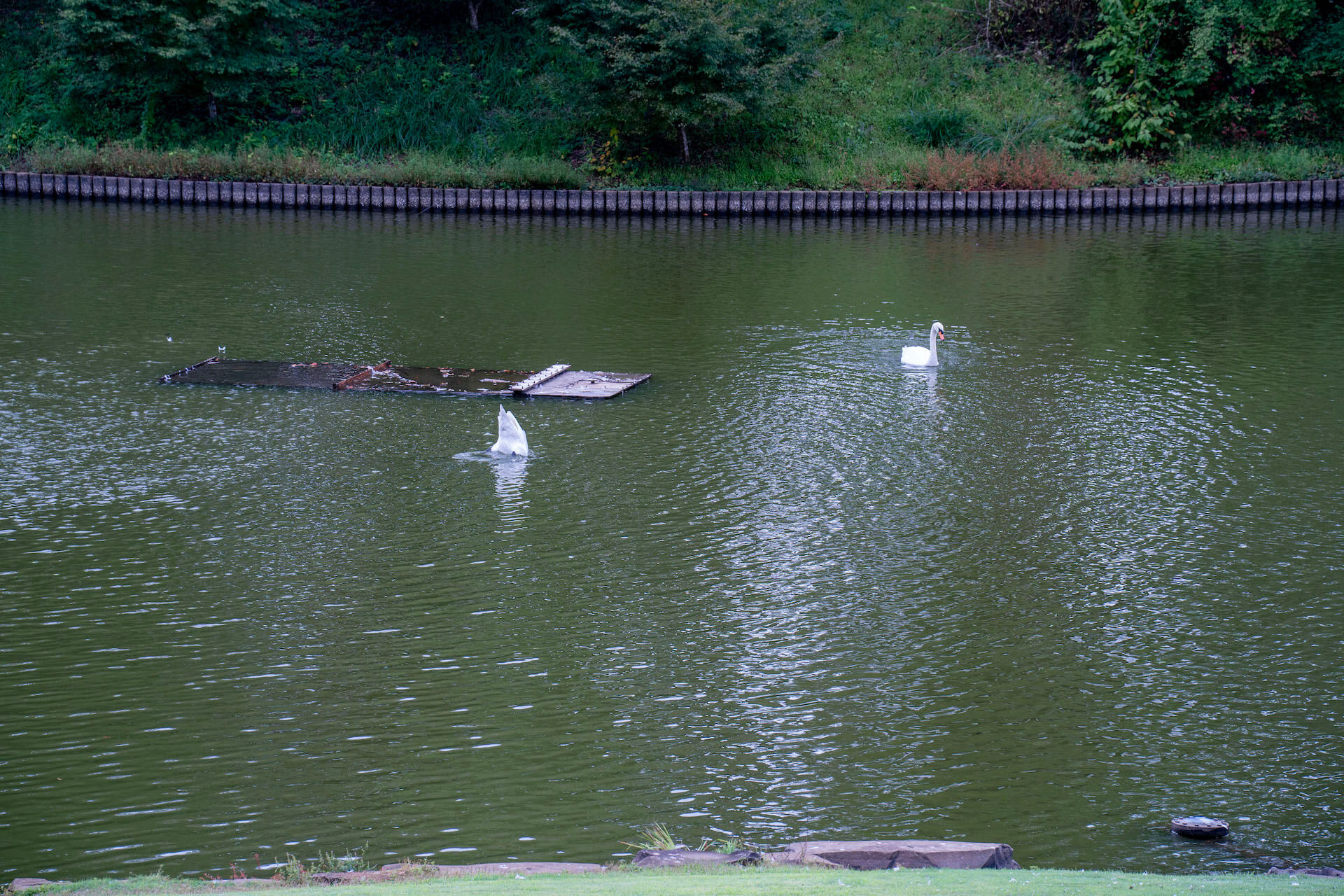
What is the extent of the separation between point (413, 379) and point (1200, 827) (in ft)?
29.8

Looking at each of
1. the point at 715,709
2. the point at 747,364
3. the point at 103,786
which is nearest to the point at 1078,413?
the point at 747,364

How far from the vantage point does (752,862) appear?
4.66 meters

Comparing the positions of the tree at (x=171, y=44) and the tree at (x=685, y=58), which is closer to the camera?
the tree at (x=685, y=58)

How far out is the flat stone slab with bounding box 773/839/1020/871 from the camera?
4664 mm

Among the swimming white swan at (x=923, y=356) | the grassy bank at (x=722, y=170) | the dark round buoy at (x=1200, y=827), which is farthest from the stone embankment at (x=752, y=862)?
the grassy bank at (x=722, y=170)

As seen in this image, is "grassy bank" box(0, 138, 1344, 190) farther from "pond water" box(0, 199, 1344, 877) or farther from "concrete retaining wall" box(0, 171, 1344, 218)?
"pond water" box(0, 199, 1344, 877)

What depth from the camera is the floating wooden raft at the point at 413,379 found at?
12.3 meters

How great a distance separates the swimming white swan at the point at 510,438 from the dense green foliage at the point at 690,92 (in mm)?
15036

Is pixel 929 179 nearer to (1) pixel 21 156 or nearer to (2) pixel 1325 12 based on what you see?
(2) pixel 1325 12

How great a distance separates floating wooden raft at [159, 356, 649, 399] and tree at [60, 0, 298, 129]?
14798 mm

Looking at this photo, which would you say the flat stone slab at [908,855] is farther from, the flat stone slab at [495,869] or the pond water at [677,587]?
the flat stone slab at [495,869]

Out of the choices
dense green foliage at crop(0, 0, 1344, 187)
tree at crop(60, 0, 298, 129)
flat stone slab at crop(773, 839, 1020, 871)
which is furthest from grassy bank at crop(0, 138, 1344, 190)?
flat stone slab at crop(773, 839, 1020, 871)

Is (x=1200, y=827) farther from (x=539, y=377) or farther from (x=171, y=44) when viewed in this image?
(x=171, y=44)

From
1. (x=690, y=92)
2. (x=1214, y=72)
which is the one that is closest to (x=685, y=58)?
(x=690, y=92)
